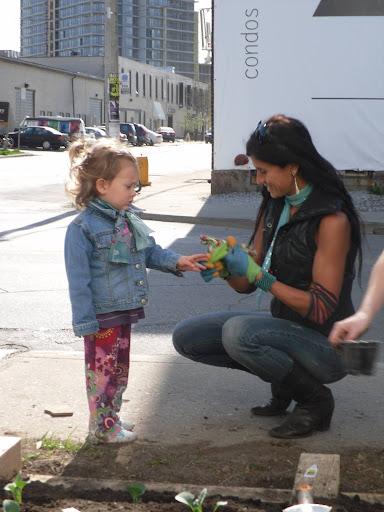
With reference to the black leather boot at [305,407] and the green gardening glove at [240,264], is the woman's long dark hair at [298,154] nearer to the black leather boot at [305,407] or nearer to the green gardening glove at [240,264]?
the green gardening glove at [240,264]

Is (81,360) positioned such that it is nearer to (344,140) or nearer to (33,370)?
(33,370)

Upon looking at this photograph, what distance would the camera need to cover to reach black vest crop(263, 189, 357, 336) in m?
4.12

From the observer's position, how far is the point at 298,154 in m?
4.10

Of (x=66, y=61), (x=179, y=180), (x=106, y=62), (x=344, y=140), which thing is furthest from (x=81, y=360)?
(x=66, y=61)

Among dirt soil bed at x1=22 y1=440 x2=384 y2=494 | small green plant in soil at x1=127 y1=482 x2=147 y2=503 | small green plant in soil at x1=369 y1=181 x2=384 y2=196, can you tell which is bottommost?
dirt soil bed at x1=22 y1=440 x2=384 y2=494

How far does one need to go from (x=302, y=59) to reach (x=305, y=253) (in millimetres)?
14893

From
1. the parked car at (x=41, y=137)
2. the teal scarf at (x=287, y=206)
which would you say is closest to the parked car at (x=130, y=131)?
the parked car at (x=41, y=137)

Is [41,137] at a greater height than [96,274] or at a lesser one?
greater

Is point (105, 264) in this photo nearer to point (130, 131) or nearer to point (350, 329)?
point (350, 329)

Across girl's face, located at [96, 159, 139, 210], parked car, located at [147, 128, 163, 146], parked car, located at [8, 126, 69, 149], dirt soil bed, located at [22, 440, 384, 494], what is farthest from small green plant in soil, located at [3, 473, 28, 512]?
parked car, located at [147, 128, 163, 146]

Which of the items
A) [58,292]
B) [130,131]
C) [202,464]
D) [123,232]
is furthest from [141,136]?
[202,464]

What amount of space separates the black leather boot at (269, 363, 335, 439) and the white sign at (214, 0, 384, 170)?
47.8 feet

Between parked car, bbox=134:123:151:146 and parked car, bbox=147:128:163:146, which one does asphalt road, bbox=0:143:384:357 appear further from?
parked car, bbox=147:128:163:146

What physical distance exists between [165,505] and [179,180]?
22.7 m
